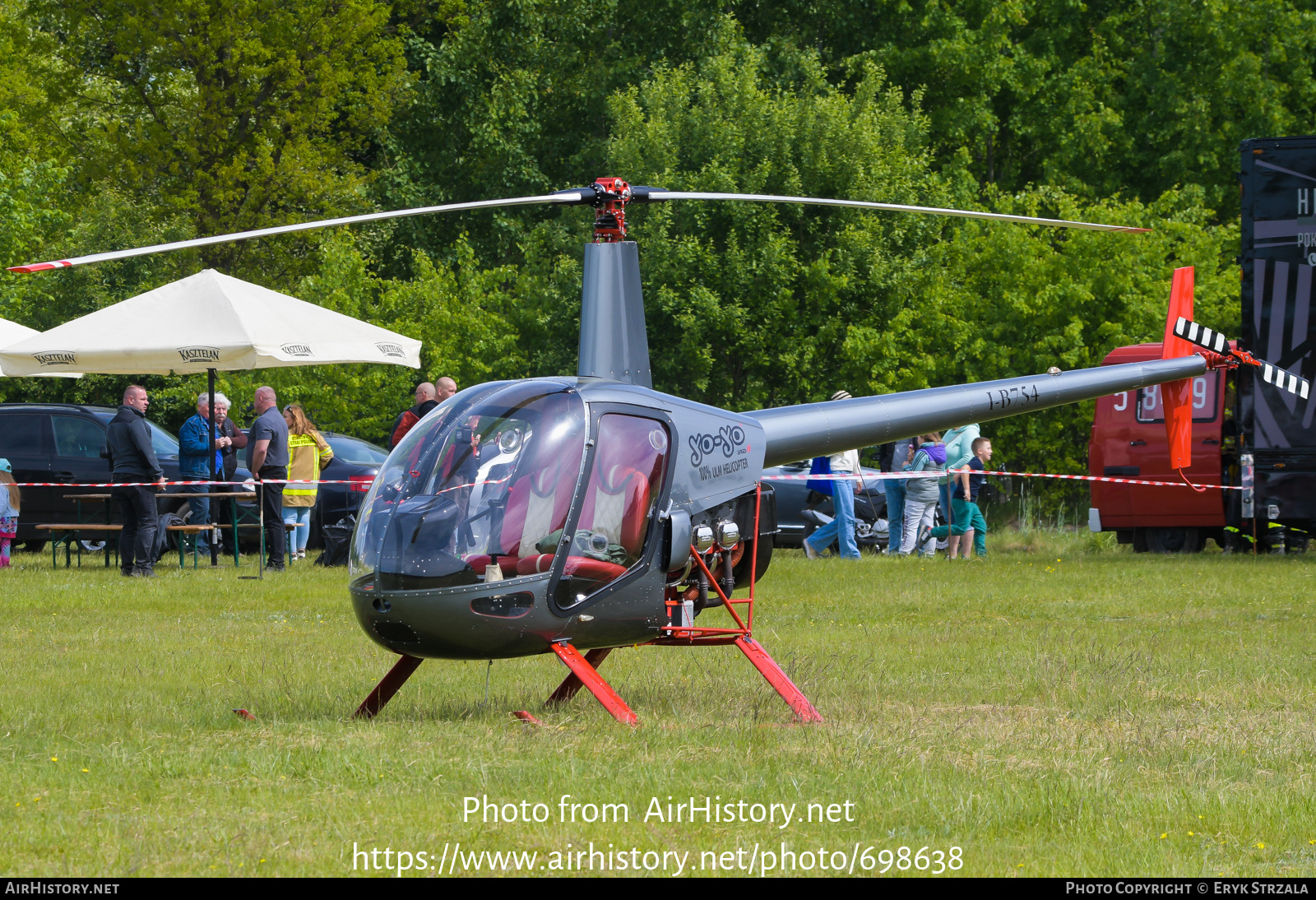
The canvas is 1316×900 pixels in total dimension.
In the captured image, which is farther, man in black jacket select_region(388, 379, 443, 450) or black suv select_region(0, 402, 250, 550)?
black suv select_region(0, 402, 250, 550)

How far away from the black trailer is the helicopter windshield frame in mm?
10995

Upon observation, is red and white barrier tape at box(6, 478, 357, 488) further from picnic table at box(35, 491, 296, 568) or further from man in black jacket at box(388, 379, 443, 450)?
man in black jacket at box(388, 379, 443, 450)

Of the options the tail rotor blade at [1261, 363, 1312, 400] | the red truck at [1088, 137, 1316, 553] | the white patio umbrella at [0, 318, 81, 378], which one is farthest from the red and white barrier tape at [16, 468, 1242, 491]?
the tail rotor blade at [1261, 363, 1312, 400]

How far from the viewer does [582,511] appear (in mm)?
7309

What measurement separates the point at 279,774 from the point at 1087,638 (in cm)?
639

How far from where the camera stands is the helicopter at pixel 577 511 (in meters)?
7.10

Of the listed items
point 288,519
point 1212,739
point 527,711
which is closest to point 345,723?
point 527,711

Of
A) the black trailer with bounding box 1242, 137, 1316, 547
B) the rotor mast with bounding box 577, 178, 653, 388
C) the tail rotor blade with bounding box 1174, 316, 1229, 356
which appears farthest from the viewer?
the black trailer with bounding box 1242, 137, 1316, 547

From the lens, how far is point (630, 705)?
27.3 feet

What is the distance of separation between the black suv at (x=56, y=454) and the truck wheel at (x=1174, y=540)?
1165 centimetres

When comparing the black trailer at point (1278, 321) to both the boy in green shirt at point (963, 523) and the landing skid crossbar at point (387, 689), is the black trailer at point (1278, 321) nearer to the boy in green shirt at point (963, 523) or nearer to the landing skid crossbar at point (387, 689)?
the boy in green shirt at point (963, 523)

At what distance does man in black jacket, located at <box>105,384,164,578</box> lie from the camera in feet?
52.0

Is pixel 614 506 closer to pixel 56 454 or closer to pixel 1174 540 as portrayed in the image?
pixel 1174 540
